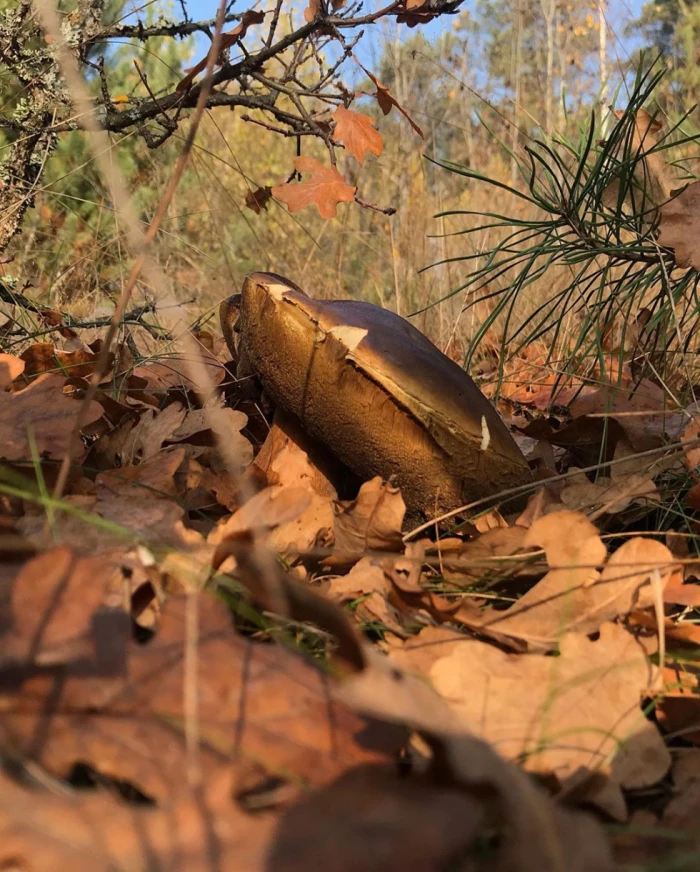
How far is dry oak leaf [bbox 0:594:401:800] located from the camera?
0.51 meters

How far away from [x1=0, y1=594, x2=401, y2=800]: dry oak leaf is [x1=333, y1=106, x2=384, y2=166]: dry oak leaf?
1.32 metres

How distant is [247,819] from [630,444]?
1257 mm

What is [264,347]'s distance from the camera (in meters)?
1.19

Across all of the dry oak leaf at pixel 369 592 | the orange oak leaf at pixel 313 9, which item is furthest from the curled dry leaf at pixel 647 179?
the dry oak leaf at pixel 369 592

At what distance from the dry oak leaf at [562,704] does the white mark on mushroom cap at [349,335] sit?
0.49 metres

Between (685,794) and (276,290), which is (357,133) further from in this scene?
(685,794)

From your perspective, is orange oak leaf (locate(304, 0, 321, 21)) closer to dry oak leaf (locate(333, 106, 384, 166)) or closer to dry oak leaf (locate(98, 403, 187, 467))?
dry oak leaf (locate(333, 106, 384, 166))

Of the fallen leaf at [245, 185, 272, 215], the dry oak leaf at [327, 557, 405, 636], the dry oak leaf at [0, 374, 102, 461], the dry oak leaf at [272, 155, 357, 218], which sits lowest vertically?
the dry oak leaf at [327, 557, 405, 636]

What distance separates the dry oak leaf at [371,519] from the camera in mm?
1029

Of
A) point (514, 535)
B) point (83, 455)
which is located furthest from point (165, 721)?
point (83, 455)

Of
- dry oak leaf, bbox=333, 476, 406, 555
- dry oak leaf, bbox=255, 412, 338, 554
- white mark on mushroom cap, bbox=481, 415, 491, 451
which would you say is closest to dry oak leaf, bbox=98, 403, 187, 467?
dry oak leaf, bbox=255, 412, 338, 554

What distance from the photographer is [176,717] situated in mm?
543

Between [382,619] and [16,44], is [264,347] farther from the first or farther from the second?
[16,44]

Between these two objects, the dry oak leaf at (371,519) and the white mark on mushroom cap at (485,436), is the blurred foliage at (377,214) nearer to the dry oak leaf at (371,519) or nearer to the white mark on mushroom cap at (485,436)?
the white mark on mushroom cap at (485,436)
